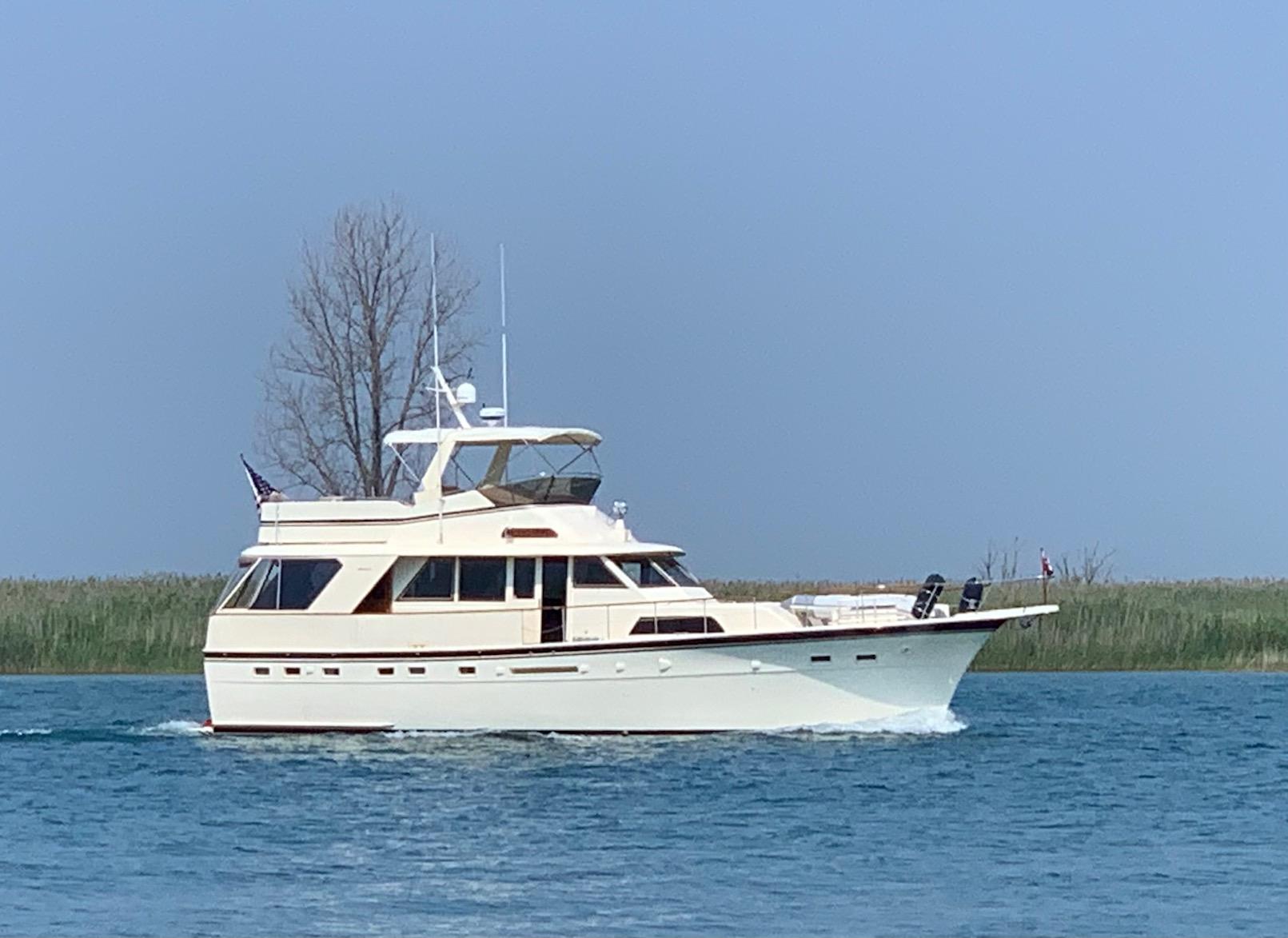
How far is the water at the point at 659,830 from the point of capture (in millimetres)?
18438

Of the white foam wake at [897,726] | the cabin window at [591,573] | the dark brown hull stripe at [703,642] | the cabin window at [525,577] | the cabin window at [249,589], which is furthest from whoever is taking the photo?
the cabin window at [249,589]

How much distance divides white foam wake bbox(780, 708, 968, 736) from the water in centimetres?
7

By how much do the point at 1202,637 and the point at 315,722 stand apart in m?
17.7

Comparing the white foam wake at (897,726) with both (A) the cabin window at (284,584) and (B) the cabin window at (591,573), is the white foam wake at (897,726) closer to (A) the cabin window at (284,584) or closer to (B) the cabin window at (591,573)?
(B) the cabin window at (591,573)

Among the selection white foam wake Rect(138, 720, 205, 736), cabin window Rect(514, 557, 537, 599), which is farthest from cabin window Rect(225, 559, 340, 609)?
cabin window Rect(514, 557, 537, 599)

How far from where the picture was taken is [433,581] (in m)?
28.7

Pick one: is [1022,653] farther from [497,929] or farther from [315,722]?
[497,929]

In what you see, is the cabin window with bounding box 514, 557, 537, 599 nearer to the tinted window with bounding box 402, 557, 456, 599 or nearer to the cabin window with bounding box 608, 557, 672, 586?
the tinted window with bounding box 402, 557, 456, 599

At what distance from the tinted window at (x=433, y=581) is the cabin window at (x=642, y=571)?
203cm

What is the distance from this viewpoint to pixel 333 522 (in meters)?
29.2

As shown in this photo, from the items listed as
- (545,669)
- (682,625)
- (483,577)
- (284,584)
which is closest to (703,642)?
(682,625)

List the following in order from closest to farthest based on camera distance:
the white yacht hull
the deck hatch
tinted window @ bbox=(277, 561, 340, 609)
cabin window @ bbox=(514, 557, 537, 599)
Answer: the white yacht hull, the deck hatch, cabin window @ bbox=(514, 557, 537, 599), tinted window @ bbox=(277, 561, 340, 609)

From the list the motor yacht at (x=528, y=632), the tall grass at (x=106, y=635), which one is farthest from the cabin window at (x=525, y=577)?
the tall grass at (x=106, y=635)

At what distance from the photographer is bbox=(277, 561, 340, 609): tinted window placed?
28766mm
